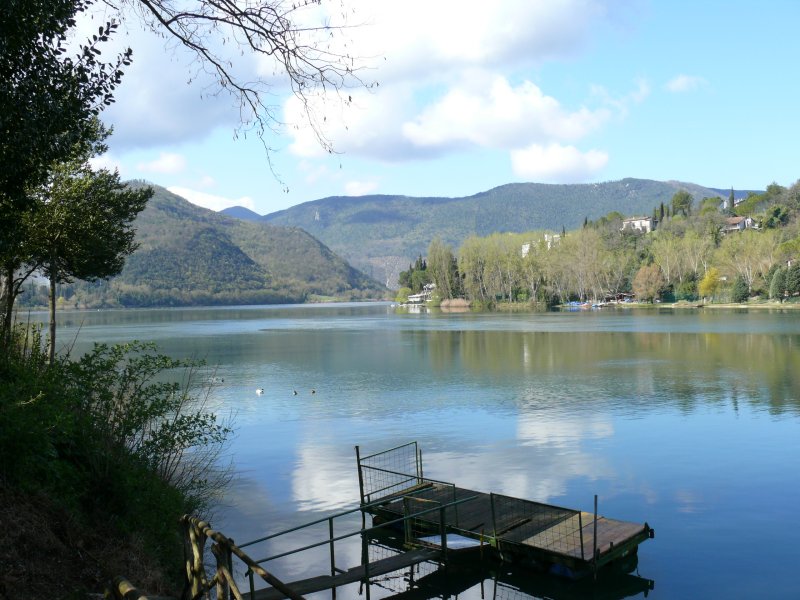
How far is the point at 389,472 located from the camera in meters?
15.7

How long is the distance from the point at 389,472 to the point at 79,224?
10967 millimetres

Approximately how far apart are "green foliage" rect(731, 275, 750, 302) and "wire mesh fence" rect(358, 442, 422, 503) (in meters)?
107

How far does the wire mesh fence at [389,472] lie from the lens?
16.3 meters

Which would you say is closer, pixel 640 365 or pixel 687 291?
pixel 640 365

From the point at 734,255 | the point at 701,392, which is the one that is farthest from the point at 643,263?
the point at 701,392

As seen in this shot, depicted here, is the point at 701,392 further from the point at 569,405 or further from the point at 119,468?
the point at 119,468

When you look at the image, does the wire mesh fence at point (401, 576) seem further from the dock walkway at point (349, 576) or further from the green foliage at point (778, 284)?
the green foliage at point (778, 284)

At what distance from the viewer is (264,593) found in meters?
10.1

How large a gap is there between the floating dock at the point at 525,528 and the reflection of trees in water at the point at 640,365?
15242 mm

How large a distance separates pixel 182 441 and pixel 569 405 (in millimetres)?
18898

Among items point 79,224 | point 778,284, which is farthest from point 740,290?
point 79,224

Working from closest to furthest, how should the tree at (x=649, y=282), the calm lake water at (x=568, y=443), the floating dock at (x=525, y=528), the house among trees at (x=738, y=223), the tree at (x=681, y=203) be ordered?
the floating dock at (x=525, y=528) → the calm lake water at (x=568, y=443) → the tree at (x=649, y=282) → the house among trees at (x=738, y=223) → the tree at (x=681, y=203)

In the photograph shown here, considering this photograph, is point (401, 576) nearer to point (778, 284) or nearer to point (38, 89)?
point (38, 89)

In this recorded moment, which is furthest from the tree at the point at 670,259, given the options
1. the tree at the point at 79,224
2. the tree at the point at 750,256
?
the tree at the point at 79,224
